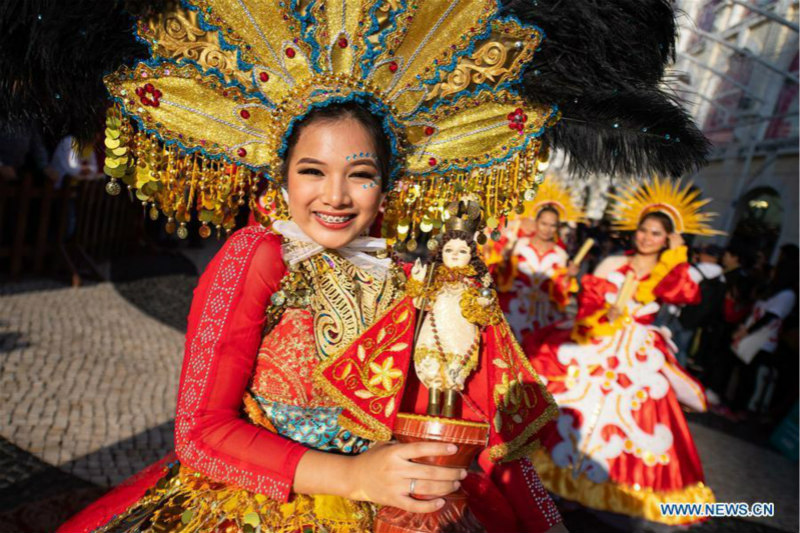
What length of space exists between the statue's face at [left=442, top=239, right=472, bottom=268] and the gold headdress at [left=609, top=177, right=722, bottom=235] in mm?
4003

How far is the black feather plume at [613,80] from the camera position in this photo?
66.4 inches

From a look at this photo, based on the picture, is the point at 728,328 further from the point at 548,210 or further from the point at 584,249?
the point at 584,249

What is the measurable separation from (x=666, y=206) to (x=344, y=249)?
471cm

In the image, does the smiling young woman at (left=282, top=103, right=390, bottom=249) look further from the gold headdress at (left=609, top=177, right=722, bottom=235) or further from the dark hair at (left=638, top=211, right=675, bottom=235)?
the dark hair at (left=638, top=211, right=675, bottom=235)

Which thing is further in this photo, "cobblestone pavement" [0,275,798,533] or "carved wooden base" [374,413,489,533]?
"cobblestone pavement" [0,275,798,533]

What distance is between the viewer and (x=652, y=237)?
5453 millimetres

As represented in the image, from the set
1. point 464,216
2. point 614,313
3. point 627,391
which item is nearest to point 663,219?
point 614,313

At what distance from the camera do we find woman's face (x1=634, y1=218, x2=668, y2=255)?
17.9 feet

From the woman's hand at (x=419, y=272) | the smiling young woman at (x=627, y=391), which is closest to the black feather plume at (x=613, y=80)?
the woman's hand at (x=419, y=272)

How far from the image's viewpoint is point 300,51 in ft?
5.37

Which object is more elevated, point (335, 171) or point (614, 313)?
point (335, 171)

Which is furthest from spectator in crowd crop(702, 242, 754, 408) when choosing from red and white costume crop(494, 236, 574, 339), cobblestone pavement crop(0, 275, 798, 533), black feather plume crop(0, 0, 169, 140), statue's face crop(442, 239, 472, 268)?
black feather plume crop(0, 0, 169, 140)

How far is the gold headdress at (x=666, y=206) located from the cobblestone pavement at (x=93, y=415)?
7.95 ft

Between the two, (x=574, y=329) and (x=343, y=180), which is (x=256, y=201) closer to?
(x=343, y=180)
